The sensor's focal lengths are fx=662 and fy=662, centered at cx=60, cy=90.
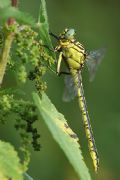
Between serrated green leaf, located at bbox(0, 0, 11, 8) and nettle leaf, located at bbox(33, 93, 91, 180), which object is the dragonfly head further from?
serrated green leaf, located at bbox(0, 0, 11, 8)

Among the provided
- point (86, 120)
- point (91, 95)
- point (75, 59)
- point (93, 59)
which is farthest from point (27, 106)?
point (91, 95)

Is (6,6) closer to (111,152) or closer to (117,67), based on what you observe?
(111,152)

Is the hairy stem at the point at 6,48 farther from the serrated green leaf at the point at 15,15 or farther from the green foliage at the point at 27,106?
the serrated green leaf at the point at 15,15

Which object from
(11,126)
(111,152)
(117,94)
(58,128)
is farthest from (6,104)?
(117,94)

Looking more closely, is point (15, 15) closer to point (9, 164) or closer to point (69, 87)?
point (9, 164)

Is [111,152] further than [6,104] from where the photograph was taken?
Yes

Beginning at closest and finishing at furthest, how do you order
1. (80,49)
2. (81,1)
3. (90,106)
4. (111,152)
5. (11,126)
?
(80,49), (11,126), (111,152), (90,106), (81,1)

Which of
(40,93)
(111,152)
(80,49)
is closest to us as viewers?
(40,93)
